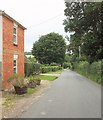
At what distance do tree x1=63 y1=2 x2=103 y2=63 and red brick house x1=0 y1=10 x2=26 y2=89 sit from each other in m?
7.03

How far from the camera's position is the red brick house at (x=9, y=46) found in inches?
780

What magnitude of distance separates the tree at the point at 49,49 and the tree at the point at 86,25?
60143 mm

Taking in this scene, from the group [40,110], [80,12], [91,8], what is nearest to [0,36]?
[40,110]

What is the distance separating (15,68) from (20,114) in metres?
13.6

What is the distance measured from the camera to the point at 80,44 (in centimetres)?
3359

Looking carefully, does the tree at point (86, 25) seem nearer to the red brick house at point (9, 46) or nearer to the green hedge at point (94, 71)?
the green hedge at point (94, 71)

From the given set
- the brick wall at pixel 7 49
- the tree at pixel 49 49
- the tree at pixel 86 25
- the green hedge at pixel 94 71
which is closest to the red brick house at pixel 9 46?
the brick wall at pixel 7 49

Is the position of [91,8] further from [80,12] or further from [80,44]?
[80,44]

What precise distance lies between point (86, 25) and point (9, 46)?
1164 cm

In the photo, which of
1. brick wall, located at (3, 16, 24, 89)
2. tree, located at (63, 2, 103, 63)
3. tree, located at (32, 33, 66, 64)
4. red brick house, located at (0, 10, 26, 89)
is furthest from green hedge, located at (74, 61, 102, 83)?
tree, located at (32, 33, 66, 64)

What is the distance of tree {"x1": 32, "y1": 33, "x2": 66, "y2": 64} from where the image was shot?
93625 mm

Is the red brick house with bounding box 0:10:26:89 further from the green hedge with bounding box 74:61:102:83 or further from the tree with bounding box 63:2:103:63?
the green hedge with bounding box 74:61:102:83

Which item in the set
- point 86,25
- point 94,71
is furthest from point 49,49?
point 86,25

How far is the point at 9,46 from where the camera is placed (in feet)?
70.6
